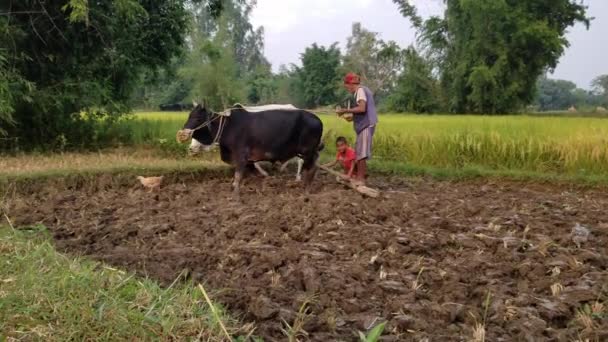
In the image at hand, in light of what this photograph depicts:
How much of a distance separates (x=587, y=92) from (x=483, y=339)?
92.4 meters

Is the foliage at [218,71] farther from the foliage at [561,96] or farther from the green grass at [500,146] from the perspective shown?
the foliage at [561,96]

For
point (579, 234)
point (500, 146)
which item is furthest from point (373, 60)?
point (579, 234)

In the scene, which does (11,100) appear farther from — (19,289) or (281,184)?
(19,289)

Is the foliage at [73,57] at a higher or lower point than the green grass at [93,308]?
higher

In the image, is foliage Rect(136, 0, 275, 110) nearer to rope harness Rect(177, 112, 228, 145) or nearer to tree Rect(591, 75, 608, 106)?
rope harness Rect(177, 112, 228, 145)

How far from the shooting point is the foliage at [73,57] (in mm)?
9766

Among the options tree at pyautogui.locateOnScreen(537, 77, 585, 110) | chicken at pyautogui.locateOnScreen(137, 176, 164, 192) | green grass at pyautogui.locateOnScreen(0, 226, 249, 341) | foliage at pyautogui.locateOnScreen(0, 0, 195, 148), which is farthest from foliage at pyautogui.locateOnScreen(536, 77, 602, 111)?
green grass at pyautogui.locateOnScreen(0, 226, 249, 341)

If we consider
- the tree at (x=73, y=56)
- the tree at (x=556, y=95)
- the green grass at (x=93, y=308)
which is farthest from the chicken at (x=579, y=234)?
the tree at (x=556, y=95)

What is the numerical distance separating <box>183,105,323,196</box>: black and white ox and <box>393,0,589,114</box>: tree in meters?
19.0

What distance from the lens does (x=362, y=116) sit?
7348 millimetres

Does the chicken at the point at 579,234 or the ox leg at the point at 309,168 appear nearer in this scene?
the chicken at the point at 579,234

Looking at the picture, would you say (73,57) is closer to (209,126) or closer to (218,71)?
(209,126)

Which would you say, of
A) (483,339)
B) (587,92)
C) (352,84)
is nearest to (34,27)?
(352,84)

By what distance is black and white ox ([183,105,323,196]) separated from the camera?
7.69 m
